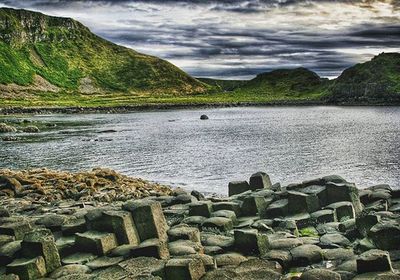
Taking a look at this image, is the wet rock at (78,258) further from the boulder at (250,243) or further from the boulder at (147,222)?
the boulder at (250,243)

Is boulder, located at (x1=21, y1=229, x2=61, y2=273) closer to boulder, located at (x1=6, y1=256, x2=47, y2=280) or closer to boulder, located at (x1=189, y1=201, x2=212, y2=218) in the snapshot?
boulder, located at (x1=6, y1=256, x2=47, y2=280)

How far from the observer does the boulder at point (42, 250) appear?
35.6ft

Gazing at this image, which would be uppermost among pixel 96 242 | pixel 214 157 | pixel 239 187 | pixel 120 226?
pixel 120 226

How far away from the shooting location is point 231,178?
34.0 m

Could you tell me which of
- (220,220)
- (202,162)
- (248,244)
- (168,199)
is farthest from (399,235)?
(202,162)

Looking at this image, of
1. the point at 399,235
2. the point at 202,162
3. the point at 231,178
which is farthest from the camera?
the point at 202,162

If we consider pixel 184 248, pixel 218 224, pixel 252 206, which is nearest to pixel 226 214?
pixel 218 224

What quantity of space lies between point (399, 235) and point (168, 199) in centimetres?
881

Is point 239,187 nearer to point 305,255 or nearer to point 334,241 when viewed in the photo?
point 334,241

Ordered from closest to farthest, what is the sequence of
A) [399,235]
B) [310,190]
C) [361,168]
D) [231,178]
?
[399,235]
[310,190]
[231,178]
[361,168]

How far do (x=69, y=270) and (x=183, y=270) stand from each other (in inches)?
106

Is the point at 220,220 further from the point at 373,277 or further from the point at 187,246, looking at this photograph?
the point at 373,277

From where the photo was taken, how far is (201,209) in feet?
50.2

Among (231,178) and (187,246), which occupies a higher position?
(187,246)
